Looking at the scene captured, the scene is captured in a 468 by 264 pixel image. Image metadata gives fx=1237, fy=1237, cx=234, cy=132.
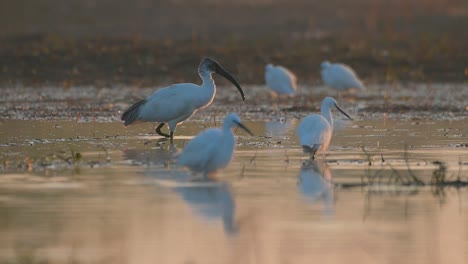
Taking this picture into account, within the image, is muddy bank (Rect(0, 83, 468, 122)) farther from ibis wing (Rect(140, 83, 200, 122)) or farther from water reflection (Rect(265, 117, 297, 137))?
ibis wing (Rect(140, 83, 200, 122))

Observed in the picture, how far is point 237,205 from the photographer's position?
934cm

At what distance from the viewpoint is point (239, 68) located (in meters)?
26.1

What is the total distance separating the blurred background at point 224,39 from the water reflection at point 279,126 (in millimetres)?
6975

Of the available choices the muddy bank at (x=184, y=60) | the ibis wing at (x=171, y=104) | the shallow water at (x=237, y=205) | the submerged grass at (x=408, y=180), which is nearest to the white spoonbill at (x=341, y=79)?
the muddy bank at (x=184, y=60)

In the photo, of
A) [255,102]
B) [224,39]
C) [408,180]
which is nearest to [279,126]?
[255,102]

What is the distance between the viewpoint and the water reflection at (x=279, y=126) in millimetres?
15375

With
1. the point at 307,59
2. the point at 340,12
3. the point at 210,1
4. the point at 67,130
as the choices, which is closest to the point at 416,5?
the point at 340,12

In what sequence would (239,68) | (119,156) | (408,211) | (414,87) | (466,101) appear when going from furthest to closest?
1. (239,68)
2. (414,87)
3. (466,101)
4. (119,156)
5. (408,211)

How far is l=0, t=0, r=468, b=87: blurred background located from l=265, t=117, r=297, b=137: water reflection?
6.98m

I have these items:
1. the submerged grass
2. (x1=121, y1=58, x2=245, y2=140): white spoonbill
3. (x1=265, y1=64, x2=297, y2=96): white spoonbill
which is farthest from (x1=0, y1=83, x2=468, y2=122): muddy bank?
the submerged grass

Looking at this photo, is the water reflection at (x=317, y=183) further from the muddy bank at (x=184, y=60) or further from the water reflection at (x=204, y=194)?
the muddy bank at (x=184, y=60)

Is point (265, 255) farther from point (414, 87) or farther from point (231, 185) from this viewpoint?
point (414, 87)

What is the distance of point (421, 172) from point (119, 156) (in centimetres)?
324

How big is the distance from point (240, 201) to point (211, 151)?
1157mm
